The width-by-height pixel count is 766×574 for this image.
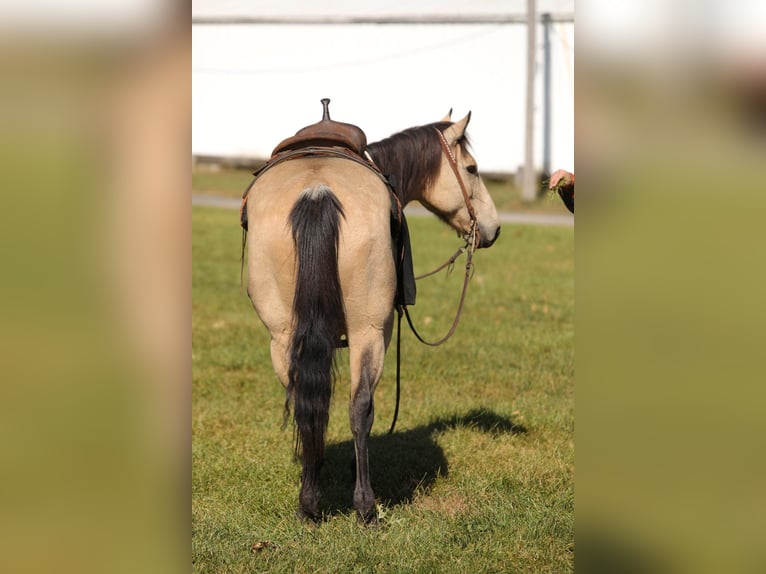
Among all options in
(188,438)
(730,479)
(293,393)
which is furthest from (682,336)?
(293,393)

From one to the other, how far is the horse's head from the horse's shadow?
1.41 meters

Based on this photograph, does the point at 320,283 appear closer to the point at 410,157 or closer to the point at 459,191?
the point at 410,157

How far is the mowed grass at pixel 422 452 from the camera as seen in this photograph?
4.09m

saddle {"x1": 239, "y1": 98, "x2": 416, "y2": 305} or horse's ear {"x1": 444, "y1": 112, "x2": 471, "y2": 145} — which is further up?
horse's ear {"x1": 444, "y1": 112, "x2": 471, "y2": 145}

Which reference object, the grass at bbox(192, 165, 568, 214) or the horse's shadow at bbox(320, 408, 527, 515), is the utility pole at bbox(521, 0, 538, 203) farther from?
the horse's shadow at bbox(320, 408, 527, 515)

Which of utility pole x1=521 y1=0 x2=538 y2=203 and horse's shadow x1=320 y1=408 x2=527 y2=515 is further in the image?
utility pole x1=521 y1=0 x2=538 y2=203

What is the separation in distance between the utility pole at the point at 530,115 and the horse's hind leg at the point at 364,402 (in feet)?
55.0

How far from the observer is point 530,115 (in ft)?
68.0

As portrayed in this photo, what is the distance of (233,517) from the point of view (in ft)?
14.9

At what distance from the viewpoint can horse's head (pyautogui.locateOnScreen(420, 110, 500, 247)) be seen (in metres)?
5.39

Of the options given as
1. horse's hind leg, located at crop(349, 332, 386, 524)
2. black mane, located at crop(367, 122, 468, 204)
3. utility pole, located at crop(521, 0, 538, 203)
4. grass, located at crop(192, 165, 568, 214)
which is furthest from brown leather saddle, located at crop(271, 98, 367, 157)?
utility pole, located at crop(521, 0, 538, 203)

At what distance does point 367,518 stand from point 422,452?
1433mm

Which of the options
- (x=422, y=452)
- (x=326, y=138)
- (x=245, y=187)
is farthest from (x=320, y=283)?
(x=245, y=187)

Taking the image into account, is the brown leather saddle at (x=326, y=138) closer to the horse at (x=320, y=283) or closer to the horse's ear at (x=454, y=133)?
the horse at (x=320, y=283)
